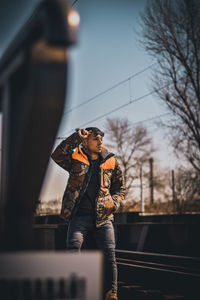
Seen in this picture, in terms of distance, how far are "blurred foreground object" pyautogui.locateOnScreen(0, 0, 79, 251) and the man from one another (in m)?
2.91

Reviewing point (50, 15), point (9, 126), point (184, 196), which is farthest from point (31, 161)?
point (184, 196)

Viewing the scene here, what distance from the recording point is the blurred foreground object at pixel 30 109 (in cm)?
95

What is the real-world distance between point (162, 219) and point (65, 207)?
33.0 feet

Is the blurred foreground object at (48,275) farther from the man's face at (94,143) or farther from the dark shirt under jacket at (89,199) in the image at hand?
the man's face at (94,143)

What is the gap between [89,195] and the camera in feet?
13.5

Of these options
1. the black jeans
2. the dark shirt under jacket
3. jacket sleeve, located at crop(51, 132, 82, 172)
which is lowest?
the black jeans

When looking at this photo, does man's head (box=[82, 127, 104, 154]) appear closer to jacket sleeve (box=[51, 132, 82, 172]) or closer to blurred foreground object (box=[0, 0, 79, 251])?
jacket sleeve (box=[51, 132, 82, 172])

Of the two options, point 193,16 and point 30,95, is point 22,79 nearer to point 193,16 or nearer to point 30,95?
point 30,95

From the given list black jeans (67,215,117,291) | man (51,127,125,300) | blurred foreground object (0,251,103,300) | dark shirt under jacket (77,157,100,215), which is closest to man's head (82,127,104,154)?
man (51,127,125,300)

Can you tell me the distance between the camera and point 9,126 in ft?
3.44

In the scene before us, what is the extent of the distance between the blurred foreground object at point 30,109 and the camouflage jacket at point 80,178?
302 cm

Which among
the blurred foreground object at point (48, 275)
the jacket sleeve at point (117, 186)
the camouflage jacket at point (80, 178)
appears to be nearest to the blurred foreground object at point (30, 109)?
the blurred foreground object at point (48, 275)

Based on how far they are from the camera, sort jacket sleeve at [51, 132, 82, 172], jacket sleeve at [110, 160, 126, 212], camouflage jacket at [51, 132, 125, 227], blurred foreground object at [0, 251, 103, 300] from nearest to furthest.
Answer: blurred foreground object at [0, 251, 103, 300] < camouflage jacket at [51, 132, 125, 227] < jacket sleeve at [51, 132, 82, 172] < jacket sleeve at [110, 160, 126, 212]

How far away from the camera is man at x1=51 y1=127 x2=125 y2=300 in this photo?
13.5 ft
